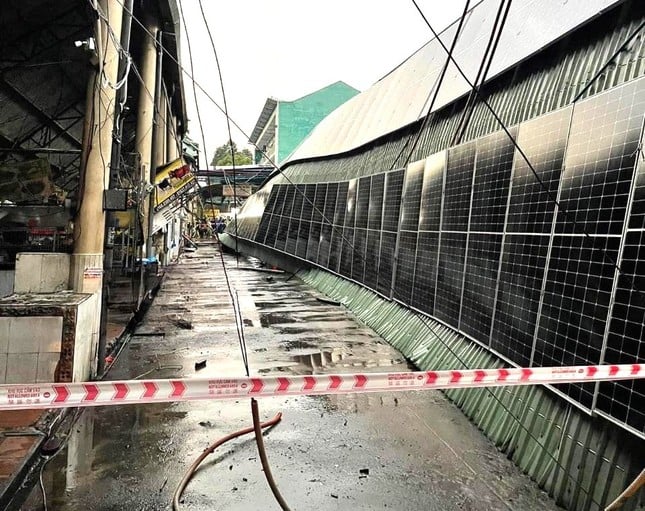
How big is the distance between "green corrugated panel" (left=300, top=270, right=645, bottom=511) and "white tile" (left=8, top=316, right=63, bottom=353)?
5.19 m

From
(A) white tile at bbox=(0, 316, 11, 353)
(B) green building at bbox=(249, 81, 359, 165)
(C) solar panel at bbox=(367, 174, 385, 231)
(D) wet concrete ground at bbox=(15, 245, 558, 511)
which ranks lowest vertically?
(D) wet concrete ground at bbox=(15, 245, 558, 511)

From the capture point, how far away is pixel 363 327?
10203 millimetres

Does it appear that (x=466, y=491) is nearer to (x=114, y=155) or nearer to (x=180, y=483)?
(x=180, y=483)

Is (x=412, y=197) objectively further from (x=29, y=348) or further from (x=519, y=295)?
(x=29, y=348)

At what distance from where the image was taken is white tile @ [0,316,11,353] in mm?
5445

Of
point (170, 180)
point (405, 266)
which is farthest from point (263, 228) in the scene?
point (405, 266)

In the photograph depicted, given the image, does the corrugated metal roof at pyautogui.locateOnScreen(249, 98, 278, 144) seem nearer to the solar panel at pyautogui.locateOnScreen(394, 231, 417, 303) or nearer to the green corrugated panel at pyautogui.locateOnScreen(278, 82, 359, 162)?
the green corrugated panel at pyautogui.locateOnScreen(278, 82, 359, 162)

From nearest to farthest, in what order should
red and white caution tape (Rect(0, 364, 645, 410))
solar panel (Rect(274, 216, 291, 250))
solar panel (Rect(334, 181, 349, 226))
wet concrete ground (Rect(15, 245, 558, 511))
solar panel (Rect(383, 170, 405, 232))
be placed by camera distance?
red and white caution tape (Rect(0, 364, 645, 410)) → wet concrete ground (Rect(15, 245, 558, 511)) → solar panel (Rect(383, 170, 405, 232)) → solar panel (Rect(334, 181, 349, 226)) → solar panel (Rect(274, 216, 291, 250))

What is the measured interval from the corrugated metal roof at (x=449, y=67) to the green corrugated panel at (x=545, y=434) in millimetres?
4523

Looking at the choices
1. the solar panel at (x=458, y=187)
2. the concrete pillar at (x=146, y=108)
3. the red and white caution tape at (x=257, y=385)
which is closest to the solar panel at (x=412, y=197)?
the solar panel at (x=458, y=187)

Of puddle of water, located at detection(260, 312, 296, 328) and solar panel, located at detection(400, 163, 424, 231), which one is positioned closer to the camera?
solar panel, located at detection(400, 163, 424, 231)

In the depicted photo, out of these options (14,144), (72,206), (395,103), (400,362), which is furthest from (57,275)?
(14,144)

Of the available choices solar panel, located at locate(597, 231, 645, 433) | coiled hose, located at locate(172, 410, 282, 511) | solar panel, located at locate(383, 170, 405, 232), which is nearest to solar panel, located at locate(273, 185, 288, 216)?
solar panel, located at locate(383, 170, 405, 232)

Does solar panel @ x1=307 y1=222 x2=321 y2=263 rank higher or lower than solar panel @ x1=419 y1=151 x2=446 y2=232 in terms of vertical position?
lower
